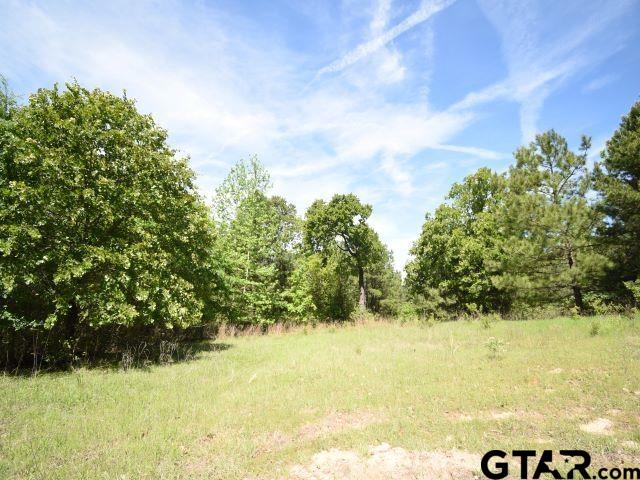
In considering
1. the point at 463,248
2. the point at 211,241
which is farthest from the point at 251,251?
the point at 463,248

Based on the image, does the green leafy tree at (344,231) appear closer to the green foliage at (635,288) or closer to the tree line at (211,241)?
the tree line at (211,241)

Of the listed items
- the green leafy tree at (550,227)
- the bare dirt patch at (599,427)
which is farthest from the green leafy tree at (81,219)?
the green leafy tree at (550,227)

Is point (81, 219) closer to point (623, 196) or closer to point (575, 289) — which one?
point (623, 196)

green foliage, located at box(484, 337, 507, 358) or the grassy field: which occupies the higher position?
green foliage, located at box(484, 337, 507, 358)

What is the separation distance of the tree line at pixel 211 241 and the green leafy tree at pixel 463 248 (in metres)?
0.14

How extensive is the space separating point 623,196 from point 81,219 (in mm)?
24268

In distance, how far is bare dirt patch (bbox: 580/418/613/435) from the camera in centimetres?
544

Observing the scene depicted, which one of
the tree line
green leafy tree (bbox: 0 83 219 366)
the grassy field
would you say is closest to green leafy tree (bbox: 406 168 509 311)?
the tree line

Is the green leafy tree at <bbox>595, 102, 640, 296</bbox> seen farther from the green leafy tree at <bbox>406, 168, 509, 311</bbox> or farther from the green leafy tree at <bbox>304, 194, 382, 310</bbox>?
the green leafy tree at <bbox>304, 194, 382, 310</bbox>

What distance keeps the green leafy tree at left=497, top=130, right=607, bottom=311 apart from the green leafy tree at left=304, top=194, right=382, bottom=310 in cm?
1390

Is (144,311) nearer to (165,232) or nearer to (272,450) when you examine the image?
Result: (165,232)

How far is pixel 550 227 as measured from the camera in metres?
19.7

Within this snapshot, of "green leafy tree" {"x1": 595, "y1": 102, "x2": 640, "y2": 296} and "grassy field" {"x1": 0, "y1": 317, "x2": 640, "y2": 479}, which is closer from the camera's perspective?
"grassy field" {"x1": 0, "y1": 317, "x2": 640, "y2": 479}

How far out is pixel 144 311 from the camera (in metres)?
11.3
